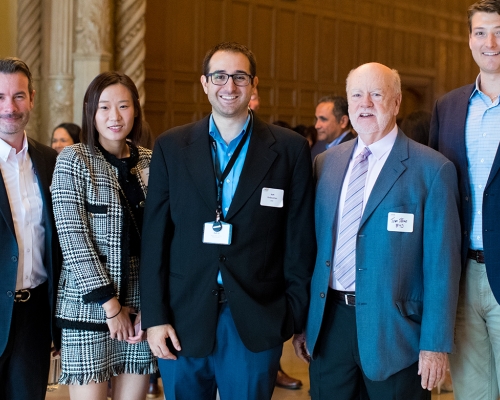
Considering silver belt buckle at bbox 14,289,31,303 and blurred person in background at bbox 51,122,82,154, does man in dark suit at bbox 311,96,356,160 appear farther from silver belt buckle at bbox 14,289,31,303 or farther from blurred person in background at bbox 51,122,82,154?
silver belt buckle at bbox 14,289,31,303

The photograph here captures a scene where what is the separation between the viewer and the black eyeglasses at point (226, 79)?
2736 mm

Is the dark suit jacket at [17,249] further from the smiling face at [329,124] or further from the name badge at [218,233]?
the smiling face at [329,124]

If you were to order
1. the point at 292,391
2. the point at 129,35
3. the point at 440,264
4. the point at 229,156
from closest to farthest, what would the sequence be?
the point at 440,264 < the point at 229,156 < the point at 292,391 < the point at 129,35

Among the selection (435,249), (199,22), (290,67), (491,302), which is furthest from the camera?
(290,67)

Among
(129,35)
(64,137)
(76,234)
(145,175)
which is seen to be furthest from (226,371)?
(129,35)

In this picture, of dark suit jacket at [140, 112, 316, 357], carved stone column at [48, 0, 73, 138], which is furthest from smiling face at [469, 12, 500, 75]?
carved stone column at [48, 0, 73, 138]

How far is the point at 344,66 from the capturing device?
424 inches

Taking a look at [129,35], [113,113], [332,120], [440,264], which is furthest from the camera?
[129,35]

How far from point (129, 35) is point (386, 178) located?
509 cm

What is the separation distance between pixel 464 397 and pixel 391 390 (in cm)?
49

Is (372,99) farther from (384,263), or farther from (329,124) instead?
(329,124)

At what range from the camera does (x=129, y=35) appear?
7203 millimetres

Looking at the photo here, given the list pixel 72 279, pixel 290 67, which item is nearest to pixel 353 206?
pixel 72 279

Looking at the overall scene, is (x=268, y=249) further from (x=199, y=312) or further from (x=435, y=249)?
(x=435, y=249)
